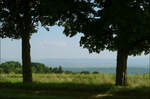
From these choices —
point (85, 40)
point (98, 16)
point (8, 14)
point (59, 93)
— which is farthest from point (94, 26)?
point (8, 14)

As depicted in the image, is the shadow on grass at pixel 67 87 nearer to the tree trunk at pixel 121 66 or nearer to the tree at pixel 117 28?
the tree trunk at pixel 121 66

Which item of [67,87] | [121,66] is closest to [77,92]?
[67,87]

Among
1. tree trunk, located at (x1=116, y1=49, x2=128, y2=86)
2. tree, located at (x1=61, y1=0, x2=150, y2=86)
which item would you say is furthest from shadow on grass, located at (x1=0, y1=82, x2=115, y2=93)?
tree, located at (x1=61, y1=0, x2=150, y2=86)

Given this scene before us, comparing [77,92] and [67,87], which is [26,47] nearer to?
[67,87]

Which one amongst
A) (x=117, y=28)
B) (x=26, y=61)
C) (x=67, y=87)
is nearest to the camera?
(x=117, y=28)

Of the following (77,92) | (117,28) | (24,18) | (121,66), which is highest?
(24,18)

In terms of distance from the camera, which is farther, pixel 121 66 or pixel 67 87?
pixel 121 66

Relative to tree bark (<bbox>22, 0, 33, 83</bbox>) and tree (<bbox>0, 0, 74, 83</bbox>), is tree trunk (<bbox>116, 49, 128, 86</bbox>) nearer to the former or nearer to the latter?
tree (<bbox>0, 0, 74, 83</bbox>)

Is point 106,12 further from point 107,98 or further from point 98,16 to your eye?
point 107,98

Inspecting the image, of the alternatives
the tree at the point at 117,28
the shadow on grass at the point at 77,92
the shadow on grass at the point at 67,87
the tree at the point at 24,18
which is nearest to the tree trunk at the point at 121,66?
the tree at the point at 117,28

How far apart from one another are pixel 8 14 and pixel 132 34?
981 centimetres

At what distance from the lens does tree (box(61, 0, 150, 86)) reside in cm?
1166

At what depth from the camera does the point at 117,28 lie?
13.1m

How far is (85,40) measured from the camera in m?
15.8
